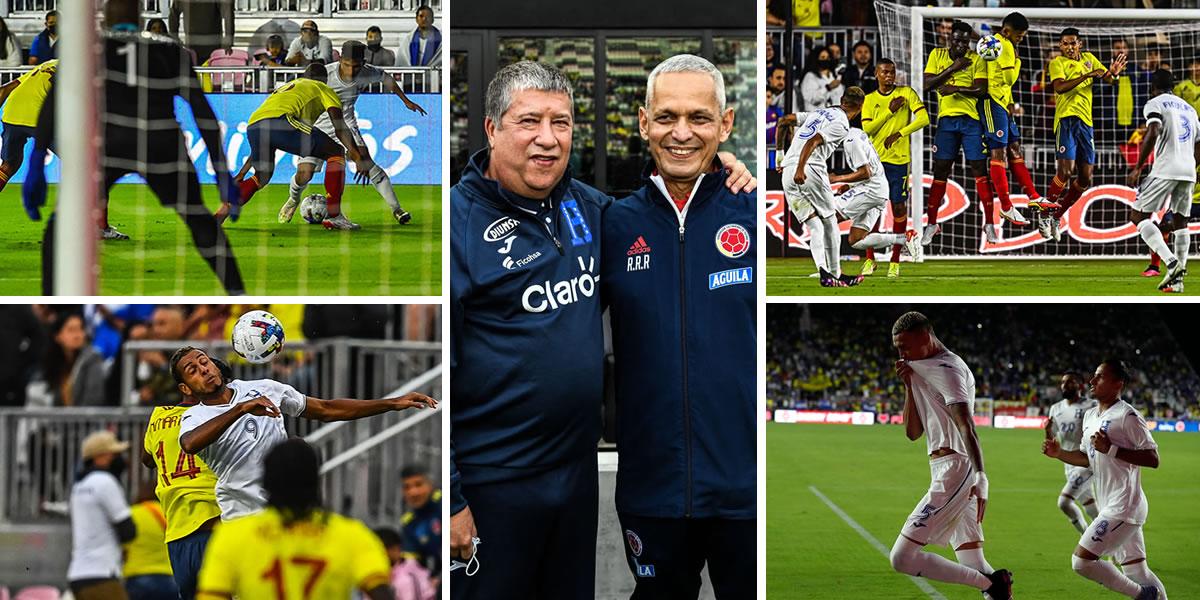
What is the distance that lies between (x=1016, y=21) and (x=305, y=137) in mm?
1889

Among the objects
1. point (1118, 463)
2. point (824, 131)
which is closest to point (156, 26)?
point (824, 131)

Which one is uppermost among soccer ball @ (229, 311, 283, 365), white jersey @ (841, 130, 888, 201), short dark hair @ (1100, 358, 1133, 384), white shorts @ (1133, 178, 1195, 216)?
white jersey @ (841, 130, 888, 201)

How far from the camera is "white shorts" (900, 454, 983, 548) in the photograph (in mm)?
4113

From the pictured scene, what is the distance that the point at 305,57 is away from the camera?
3.38m

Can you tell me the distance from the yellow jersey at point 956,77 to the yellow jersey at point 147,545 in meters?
2.42

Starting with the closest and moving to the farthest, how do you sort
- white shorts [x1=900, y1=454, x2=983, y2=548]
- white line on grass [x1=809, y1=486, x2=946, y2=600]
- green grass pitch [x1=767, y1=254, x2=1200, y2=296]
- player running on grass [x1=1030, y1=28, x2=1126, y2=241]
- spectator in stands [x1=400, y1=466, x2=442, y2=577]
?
spectator in stands [x1=400, y1=466, x2=442, y2=577]
green grass pitch [x1=767, y1=254, x2=1200, y2=296]
player running on grass [x1=1030, y1=28, x2=1126, y2=241]
white shorts [x1=900, y1=454, x2=983, y2=548]
white line on grass [x1=809, y1=486, x2=946, y2=600]

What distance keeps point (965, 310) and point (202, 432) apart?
1504cm

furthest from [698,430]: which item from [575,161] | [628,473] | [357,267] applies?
[575,161]

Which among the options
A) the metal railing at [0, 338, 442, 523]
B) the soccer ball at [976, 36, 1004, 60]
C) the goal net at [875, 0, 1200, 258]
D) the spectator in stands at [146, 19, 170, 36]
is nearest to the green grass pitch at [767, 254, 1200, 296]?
the goal net at [875, 0, 1200, 258]

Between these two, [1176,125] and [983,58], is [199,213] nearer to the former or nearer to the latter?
[983,58]

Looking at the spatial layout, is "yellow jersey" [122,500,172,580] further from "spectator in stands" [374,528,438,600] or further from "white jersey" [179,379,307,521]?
"spectator in stands" [374,528,438,600]

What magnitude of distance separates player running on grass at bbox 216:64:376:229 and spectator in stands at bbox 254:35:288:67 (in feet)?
0.21

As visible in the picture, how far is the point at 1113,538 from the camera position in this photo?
14.6 ft

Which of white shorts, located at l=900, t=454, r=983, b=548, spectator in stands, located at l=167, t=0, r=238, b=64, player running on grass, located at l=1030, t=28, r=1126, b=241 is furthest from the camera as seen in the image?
white shorts, located at l=900, t=454, r=983, b=548
